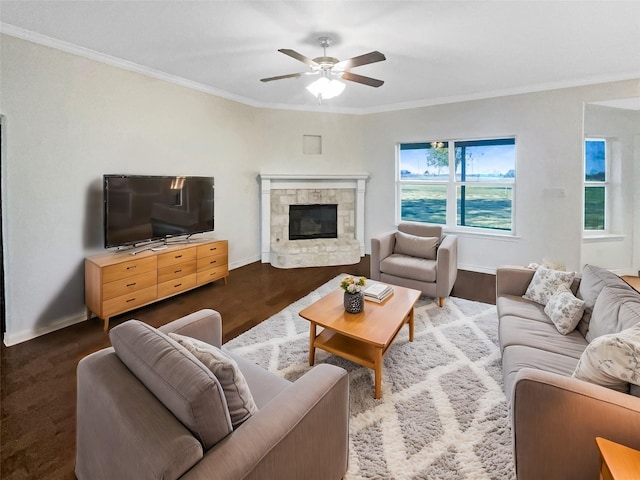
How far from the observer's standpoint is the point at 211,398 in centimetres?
107

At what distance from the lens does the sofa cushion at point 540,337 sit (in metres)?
2.04

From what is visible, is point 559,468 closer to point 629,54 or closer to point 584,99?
point 629,54

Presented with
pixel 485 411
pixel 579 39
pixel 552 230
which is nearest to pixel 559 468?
pixel 485 411

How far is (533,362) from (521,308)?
83 centimetres

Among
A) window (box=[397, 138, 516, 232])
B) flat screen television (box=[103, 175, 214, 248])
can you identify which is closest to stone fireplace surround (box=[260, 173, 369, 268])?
window (box=[397, 138, 516, 232])

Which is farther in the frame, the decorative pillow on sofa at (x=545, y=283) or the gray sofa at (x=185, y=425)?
the decorative pillow on sofa at (x=545, y=283)

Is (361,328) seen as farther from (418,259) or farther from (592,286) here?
(418,259)

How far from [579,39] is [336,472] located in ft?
13.3

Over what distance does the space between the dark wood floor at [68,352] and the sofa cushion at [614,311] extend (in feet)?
6.15

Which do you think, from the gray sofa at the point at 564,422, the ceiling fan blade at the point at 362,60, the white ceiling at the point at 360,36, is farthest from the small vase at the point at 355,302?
the white ceiling at the point at 360,36

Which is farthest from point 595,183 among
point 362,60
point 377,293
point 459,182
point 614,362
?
point 614,362

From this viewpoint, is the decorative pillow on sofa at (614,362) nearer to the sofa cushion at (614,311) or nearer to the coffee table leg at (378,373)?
the sofa cushion at (614,311)

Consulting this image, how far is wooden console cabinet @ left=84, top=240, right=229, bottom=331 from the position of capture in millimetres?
3174

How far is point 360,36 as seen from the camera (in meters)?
3.01
